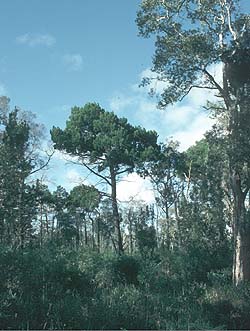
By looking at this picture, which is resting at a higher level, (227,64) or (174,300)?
(227,64)

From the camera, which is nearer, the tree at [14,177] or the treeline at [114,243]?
the treeline at [114,243]

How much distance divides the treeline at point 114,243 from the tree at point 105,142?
0.22 ft

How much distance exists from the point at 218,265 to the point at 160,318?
1104cm

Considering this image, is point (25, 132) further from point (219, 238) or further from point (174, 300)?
point (174, 300)

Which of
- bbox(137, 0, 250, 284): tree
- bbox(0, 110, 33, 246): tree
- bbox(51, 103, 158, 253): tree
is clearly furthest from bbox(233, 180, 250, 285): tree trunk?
bbox(51, 103, 158, 253): tree

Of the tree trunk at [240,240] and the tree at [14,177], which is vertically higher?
the tree at [14,177]

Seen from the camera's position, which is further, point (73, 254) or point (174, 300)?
point (73, 254)

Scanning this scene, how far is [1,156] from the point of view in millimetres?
21219

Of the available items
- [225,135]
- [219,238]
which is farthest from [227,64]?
[219,238]

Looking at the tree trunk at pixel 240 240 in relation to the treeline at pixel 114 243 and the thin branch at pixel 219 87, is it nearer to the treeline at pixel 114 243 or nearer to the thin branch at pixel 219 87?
the treeline at pixel 114 243

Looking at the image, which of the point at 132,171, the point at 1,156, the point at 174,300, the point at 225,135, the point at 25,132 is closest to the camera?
the point at 174,300

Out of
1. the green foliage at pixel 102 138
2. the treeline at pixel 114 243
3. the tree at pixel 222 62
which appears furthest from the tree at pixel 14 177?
the tree at pixel 222 62

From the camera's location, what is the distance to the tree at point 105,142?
2803 cm

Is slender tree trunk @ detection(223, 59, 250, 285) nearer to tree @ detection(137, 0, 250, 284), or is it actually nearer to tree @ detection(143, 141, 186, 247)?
tree @ detection(137, 0, 250, 284)
